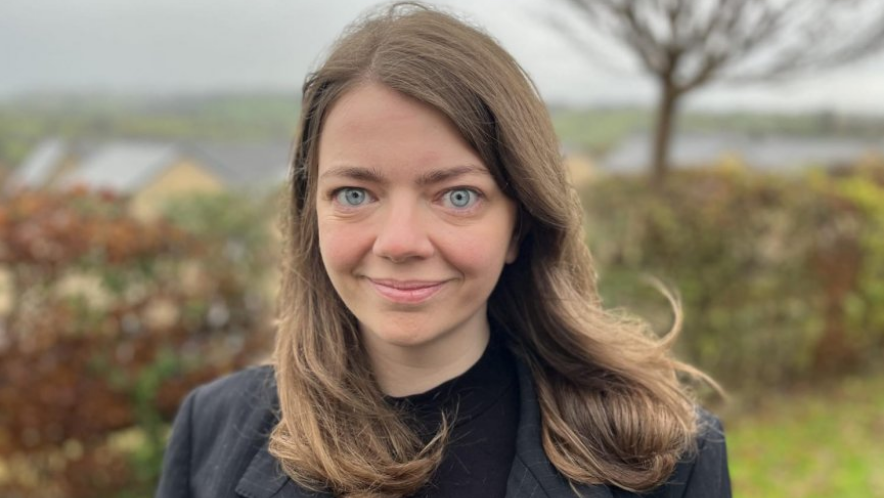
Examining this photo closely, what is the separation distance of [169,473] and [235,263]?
8.94ft

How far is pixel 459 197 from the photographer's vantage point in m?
1.43

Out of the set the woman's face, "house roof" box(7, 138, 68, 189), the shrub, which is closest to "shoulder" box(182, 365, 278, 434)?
the woman's face

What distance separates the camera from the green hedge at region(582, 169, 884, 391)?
5.91 m

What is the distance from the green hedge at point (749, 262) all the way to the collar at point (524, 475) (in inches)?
158

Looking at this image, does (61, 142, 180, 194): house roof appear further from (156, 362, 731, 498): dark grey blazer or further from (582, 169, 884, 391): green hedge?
(156, 362, 731, 498): dark grey blazer


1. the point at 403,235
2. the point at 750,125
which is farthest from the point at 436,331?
the point at 750,125

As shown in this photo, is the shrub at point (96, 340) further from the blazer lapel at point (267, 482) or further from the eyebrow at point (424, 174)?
the eyebrow at point (424, 174)

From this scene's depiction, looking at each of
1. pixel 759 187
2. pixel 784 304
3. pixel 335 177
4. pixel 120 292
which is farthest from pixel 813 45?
pixel 335 177

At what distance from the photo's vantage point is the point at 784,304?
654 cm

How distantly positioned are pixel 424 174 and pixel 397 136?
0.08 meters

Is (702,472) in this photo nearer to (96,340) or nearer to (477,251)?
(477,251)

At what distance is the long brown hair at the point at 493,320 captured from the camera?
145cm

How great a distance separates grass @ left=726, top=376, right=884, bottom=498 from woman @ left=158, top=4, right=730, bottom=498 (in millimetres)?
3930

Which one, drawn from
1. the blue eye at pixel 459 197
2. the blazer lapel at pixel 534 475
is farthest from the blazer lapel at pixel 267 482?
the blue eye at pixel 459 197
